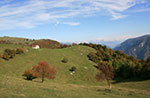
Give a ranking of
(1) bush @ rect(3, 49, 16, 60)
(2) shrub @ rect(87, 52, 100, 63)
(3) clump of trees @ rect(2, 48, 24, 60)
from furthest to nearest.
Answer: (2) shrub @ rect(87, 52, 100, 63) < (3) clump of trees @ rect(2, 48, 24, 60) < (1) bush @ rect(3, 49, 16, 60)

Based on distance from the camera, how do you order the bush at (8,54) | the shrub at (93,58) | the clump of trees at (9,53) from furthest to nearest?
the shrub at (93,58) → the clump of trees at (9,53) → the bush at (8,54)

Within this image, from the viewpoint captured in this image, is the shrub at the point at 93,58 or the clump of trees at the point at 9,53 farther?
the shrub at the point at 93,58

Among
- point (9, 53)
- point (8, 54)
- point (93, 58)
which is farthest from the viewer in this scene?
point (93, 58)

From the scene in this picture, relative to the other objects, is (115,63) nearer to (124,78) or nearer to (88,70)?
(124,78)

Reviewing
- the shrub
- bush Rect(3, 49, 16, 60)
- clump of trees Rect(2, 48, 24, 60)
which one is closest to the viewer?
bush Rect(3, 49, 16, 60)

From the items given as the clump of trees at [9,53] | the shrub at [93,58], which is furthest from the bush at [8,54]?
the shrub at [93,58]

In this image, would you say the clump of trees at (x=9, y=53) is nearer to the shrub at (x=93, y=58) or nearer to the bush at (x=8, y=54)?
the bush at (x=8, y=54)

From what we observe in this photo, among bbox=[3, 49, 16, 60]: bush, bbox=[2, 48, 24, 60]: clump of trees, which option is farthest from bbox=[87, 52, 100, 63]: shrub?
bbox=[3, 49, 16, 60]: bush

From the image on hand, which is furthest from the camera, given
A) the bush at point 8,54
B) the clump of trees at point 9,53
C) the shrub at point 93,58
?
the shrub at point 93,58

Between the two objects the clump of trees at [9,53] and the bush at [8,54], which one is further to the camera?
the clump of trees at [9,53]

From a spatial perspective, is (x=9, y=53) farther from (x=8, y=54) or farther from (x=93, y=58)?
(x=93, y=58)

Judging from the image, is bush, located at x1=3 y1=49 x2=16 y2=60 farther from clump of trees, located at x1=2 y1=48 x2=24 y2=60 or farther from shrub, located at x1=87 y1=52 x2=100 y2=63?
shrub, located at x1=87 y1=52 x2=100 y2=63

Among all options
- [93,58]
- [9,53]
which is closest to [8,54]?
[9,53]

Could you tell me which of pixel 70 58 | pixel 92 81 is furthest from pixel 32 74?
pixel 70 58
